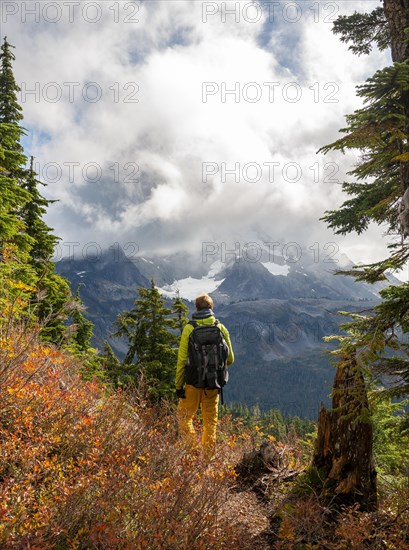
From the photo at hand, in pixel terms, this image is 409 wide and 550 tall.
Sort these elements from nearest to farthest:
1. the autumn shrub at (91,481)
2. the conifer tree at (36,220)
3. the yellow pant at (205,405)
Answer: the autumn shrub at (91,481), the yellow pant at (205,405), the conifer tree at (36,220)

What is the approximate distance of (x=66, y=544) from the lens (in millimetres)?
3121

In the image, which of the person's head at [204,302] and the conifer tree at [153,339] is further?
the conifer tree at [153,339]

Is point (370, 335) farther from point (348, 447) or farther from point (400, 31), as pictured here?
point (400, 31)

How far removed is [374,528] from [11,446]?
13.3ft

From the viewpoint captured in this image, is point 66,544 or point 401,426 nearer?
point 66,544

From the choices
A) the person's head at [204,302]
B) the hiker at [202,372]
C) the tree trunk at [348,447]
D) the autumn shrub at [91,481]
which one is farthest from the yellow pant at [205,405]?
the tree trunk at [348,447]

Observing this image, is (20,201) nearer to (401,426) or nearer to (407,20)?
(407,20)

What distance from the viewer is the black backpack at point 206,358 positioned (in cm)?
605

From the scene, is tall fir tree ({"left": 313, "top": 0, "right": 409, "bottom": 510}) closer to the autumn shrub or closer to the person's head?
the autumn shrub

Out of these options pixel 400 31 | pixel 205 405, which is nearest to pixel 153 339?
pixel 205 405

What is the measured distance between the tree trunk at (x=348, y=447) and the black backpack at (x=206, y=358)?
5.98 feet

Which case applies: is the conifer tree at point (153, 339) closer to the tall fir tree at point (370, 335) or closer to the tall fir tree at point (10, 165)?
the tall fir tree at point (10, 165)

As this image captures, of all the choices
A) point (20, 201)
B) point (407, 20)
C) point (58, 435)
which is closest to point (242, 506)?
point (58, 435)

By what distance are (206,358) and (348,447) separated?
96.9 inches
